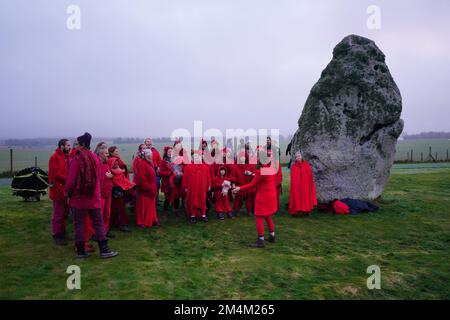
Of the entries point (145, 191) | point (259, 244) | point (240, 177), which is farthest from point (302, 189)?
point (145, 191)

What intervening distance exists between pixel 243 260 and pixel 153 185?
3435 mm

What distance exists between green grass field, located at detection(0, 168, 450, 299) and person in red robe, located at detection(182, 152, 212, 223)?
45 centimetres

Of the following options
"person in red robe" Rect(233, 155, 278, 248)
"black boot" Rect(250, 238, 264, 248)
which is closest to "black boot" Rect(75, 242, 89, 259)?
"person in red robe" Rect(233, 155, 278, 248)

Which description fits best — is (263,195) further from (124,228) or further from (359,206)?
(359,206)

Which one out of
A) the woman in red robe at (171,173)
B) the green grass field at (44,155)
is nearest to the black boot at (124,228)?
the woman in red robe at (171,173)

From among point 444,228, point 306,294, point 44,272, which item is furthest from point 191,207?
point 444,228

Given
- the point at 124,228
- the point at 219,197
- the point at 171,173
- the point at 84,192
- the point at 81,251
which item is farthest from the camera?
the point at 171,173

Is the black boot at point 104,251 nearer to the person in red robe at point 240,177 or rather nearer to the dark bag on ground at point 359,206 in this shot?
the person in red robe at point 240,177

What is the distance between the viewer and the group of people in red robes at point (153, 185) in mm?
6383

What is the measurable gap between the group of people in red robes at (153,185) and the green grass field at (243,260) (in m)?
0.46

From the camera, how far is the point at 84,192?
630cm

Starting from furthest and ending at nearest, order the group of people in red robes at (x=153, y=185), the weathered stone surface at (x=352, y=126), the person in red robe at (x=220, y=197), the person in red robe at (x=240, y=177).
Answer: the weathered stone surface at (x=352, y=126), the person in red robe at (x=240, y=177), the person in red robe at (x=220, y=197), the group of people in red robes at (x=153, y=185)

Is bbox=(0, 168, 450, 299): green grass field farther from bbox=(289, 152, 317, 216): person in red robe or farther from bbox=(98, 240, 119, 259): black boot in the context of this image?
bbox=(289, 152, 317, 216): person in red robe
